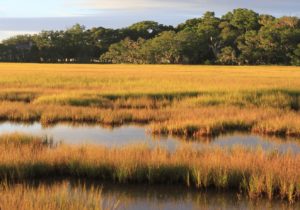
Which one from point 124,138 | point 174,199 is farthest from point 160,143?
point 174,199

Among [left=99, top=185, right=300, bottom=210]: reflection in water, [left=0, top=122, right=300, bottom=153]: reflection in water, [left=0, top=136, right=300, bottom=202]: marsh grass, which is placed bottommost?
[left=0, top=122, right=300, bottom=153]: reflection in water

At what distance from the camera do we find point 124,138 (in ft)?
50.4

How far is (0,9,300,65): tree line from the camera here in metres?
78.4

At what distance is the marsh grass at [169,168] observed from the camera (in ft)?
29.3

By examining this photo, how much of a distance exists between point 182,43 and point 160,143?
72718 mm

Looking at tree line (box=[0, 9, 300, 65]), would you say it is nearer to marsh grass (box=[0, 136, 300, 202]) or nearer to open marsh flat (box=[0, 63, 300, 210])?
open marsh flat (box=[0, 63, 300, 210])

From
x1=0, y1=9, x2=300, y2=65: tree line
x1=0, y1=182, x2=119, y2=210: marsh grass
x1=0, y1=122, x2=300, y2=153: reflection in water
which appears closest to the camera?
x1=0, y1=182, x2=119, y2=210: marsh grass

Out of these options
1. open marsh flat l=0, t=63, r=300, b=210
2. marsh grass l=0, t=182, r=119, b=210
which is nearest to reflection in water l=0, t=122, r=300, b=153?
open marsh flat l=0, t=63, r=300, b=210

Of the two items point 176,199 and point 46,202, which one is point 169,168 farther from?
point 46,202

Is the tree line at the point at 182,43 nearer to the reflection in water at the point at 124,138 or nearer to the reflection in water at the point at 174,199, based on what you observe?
the reflection in water at the point at 124,138

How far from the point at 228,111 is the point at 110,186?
10.7 meters

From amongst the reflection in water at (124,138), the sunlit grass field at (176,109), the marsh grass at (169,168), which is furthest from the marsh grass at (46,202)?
the sunlit grass field at (176,109)

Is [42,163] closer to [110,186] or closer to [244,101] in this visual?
[110,186]

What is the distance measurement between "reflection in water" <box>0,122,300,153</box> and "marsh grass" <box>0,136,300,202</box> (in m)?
2.43
